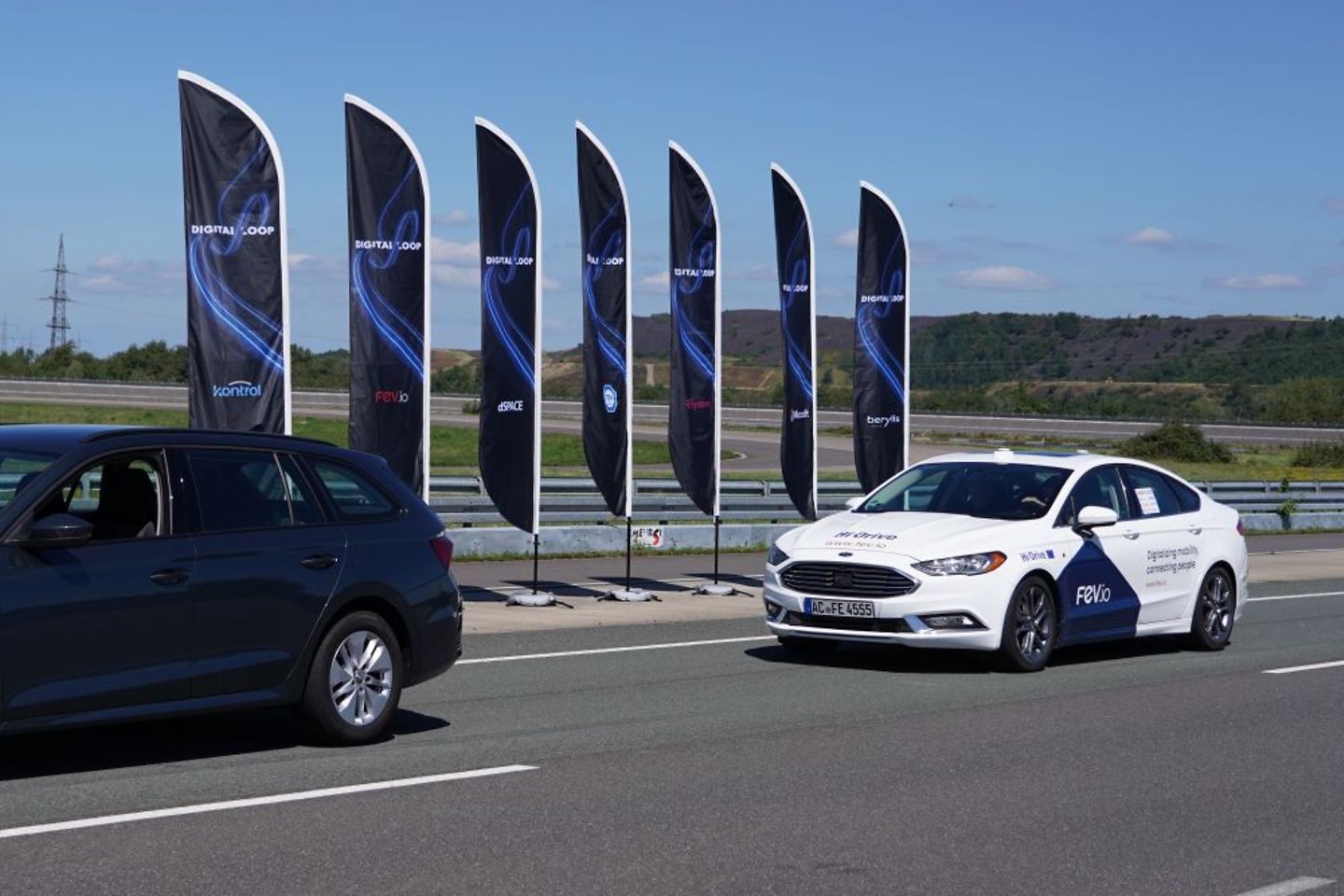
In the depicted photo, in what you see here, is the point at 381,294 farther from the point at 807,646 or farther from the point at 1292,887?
the point at 1292,887

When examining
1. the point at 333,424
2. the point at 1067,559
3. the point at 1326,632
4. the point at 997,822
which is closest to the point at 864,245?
the point at 1326,632

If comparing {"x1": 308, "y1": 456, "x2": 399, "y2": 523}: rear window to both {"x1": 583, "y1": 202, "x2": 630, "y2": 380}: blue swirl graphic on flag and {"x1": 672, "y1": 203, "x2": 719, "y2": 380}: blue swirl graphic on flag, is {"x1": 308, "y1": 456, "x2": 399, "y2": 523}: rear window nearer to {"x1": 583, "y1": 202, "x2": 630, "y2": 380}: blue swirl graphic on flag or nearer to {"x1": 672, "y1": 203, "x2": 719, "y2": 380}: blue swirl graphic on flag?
{"x1": 583, "y1": 202, "x2": 630, "y2": 380}: blue swirl graphic on flag

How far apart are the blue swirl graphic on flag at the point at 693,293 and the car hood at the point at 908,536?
6191mm

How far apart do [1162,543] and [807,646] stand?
3020 millimetres

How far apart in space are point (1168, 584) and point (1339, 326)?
177597 millimetres

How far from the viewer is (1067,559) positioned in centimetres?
1359

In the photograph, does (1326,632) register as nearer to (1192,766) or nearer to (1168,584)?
(1168,584)

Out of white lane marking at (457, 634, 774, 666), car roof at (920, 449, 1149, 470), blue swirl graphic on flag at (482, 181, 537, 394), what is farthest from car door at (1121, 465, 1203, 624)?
blue swirl graphic on flag at (482, 181, 537, 394)

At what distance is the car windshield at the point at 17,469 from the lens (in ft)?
26.8

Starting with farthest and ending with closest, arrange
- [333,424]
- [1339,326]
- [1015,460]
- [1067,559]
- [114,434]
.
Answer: [1339,326] < [333,424] < [1015,460] < [1067,559] < [114,434]

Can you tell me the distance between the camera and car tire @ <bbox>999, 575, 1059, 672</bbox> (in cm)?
1304

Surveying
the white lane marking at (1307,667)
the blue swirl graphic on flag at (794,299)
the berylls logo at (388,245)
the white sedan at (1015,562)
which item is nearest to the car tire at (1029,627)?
the white sedan at (1015,562)

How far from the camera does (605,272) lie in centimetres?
1883

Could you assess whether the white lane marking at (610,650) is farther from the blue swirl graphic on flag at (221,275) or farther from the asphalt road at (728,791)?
the blue swirl graphic on flag at (221,275)
